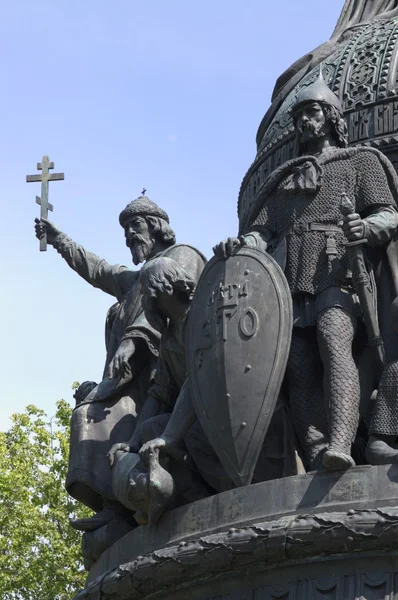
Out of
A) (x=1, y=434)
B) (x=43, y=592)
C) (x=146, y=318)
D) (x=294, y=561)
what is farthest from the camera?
(x=1, y=434)

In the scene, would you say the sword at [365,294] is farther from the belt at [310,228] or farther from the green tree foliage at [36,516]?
the green tree foliage at [36,516]

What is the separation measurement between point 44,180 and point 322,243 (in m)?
4.20

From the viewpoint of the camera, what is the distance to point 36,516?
100.0ft

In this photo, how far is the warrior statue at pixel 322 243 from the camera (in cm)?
1477

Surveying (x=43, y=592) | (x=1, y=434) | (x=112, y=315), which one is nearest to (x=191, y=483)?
(x=112, y=315)

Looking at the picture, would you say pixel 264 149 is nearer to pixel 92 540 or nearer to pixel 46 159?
pixel 46 159

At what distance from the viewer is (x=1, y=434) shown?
33.0 m

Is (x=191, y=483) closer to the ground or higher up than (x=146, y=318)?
closer to the ground

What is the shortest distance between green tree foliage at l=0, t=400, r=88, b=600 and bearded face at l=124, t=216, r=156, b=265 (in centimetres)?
1261

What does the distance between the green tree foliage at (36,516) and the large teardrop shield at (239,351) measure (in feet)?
48.4

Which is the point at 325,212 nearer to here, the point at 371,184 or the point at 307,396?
the point at 371,184

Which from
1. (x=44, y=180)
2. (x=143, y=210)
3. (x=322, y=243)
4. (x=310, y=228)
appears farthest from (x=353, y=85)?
(x=44, y=180)

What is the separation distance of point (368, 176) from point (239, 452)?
2843 millimetres

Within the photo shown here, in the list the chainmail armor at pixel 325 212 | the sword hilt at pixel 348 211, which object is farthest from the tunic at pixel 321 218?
the sword hilt at pixel 348 211
